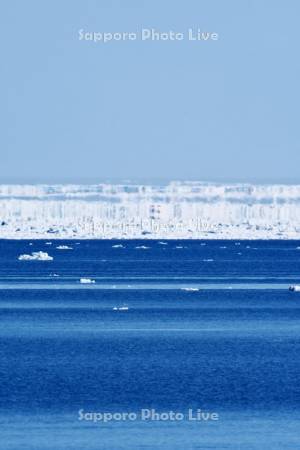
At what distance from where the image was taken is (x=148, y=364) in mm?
34344

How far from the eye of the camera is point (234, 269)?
9188 centimetres

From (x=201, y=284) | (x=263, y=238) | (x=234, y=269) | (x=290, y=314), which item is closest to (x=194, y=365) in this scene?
(x=290, y=314)

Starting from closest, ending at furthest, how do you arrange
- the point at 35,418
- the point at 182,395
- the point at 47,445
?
1. the point at 47,445
2. the point at 35,418
3. the point at 182,395

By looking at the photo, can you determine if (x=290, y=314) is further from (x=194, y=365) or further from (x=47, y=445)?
(x=47, y=445)

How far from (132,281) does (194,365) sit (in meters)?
38.5

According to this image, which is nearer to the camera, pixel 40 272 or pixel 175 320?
pixel 175 320

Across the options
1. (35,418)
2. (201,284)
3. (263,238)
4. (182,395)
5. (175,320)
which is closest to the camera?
(35,418)

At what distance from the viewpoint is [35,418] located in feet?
85.3

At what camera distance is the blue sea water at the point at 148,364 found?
80.8 feet

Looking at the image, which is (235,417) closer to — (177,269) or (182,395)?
(182,395)

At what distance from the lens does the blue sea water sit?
24641 mm

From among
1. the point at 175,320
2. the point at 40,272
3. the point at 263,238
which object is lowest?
the point at 175,320

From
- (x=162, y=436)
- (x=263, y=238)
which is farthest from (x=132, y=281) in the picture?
(x=263, y=238)

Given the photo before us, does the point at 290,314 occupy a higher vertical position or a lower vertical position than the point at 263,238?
lower
